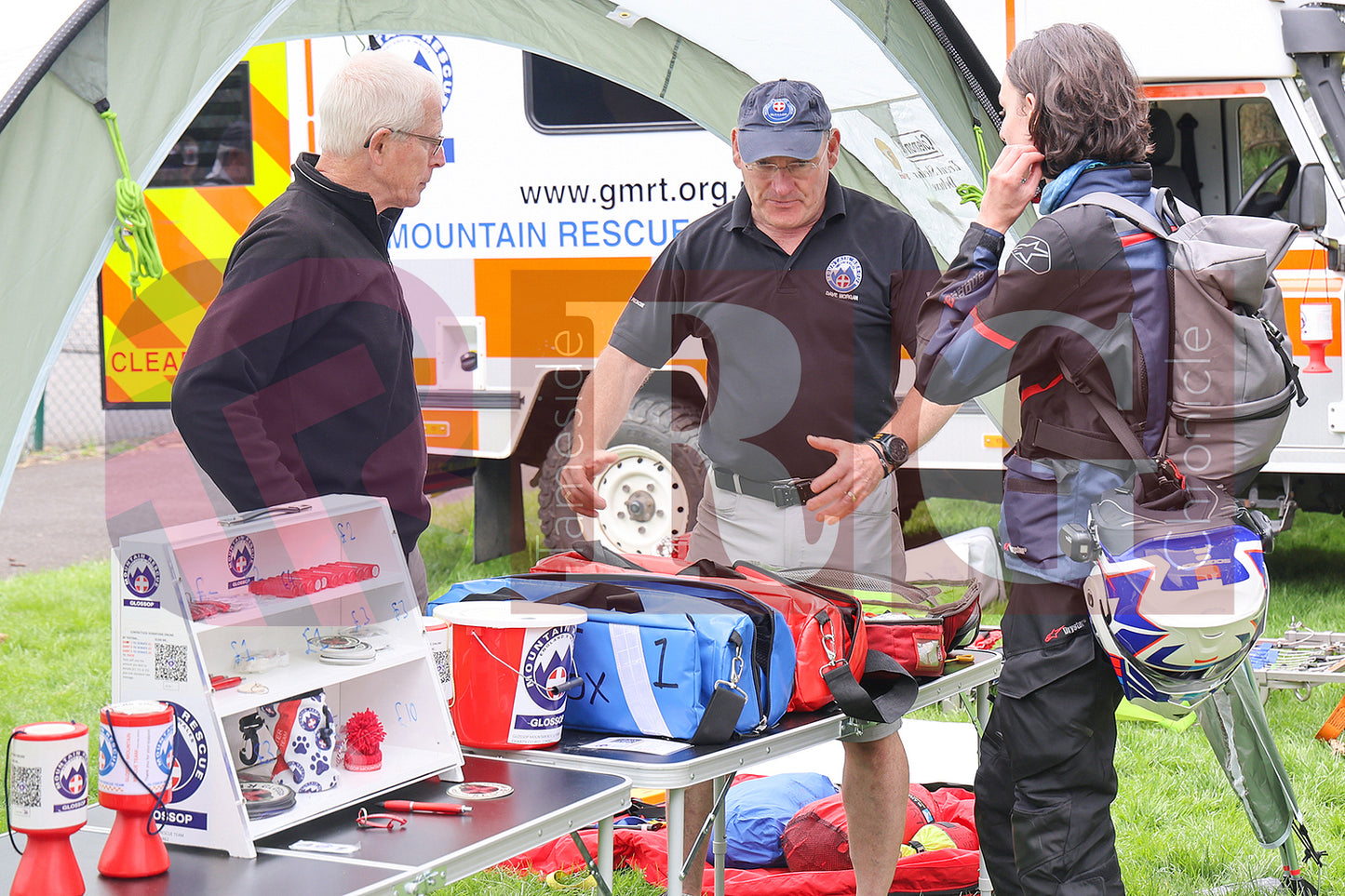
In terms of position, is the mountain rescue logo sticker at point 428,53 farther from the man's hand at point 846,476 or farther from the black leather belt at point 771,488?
the man's hand at point 846,476

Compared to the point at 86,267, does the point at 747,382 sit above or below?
below

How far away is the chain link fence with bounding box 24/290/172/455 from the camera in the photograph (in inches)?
467

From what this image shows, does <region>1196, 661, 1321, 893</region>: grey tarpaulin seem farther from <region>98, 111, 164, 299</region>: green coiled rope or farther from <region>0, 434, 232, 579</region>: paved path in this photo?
<region>0, 434, 232, 579</region>: paved path

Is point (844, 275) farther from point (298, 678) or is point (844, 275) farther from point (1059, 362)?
point (298, 678)

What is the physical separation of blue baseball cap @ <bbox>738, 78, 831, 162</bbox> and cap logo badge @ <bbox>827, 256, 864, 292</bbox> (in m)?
0.27

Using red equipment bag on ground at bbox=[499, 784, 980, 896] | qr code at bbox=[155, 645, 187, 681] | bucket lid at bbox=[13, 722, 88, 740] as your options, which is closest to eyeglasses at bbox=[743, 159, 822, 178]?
red equipment bag on ground at bbox=[499, 784, 980, 896]

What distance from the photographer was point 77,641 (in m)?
6.11

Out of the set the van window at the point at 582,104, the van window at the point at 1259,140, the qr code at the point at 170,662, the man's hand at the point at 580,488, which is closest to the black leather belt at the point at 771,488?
the man's hand at the point at 580,488

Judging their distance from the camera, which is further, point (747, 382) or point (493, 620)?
point (747, 382)

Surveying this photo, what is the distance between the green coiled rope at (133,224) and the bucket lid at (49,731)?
3.92 feet

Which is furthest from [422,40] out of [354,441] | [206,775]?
[206,775]

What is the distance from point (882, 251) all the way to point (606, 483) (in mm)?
3296

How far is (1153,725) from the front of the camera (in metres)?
4.83

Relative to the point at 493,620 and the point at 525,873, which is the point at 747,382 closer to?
the point at 493,620
